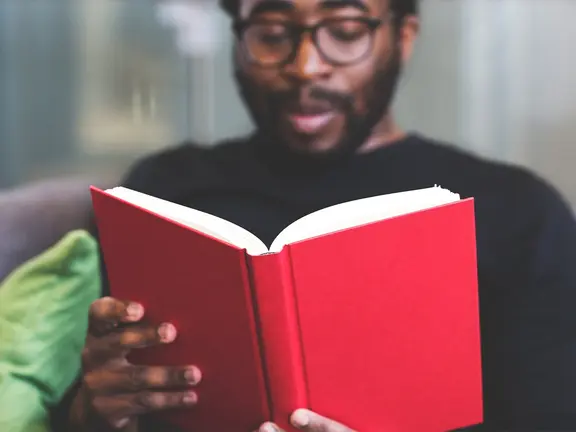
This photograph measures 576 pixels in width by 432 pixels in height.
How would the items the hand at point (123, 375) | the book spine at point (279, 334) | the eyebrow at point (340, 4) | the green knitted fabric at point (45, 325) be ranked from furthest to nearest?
the eyebrow at point (340, 4), the green knitted fabric at point (45, 325), the hand at point (123, 375), the book spine at point (279, 334)

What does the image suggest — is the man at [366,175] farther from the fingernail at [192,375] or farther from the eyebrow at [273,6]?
the fingernail at [192,375]

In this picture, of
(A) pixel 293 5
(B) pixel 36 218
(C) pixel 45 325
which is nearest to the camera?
(C) pixel 45 325

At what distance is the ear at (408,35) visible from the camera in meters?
0.99

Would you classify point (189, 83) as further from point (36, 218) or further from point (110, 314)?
point (110, 314)

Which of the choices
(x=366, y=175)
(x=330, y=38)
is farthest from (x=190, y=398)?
(x=330, y=38)

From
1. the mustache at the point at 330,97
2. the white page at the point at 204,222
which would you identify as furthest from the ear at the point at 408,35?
the white page at the point at 204,222

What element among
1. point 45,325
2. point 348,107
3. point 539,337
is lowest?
point 539,337

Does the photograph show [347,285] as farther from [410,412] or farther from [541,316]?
[541,316]

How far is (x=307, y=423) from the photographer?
0.63 meters

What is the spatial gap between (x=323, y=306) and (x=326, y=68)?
47cm

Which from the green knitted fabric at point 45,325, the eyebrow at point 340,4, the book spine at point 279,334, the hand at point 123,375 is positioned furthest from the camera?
the eyebrow at point 340,4

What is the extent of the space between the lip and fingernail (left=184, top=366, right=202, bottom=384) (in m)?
0.45

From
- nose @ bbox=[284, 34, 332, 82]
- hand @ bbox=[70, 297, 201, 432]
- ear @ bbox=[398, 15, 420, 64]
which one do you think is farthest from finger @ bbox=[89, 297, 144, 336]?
ear @ bbox=[398, 15, 420, 64]

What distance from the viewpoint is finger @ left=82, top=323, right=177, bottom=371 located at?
0.68m
